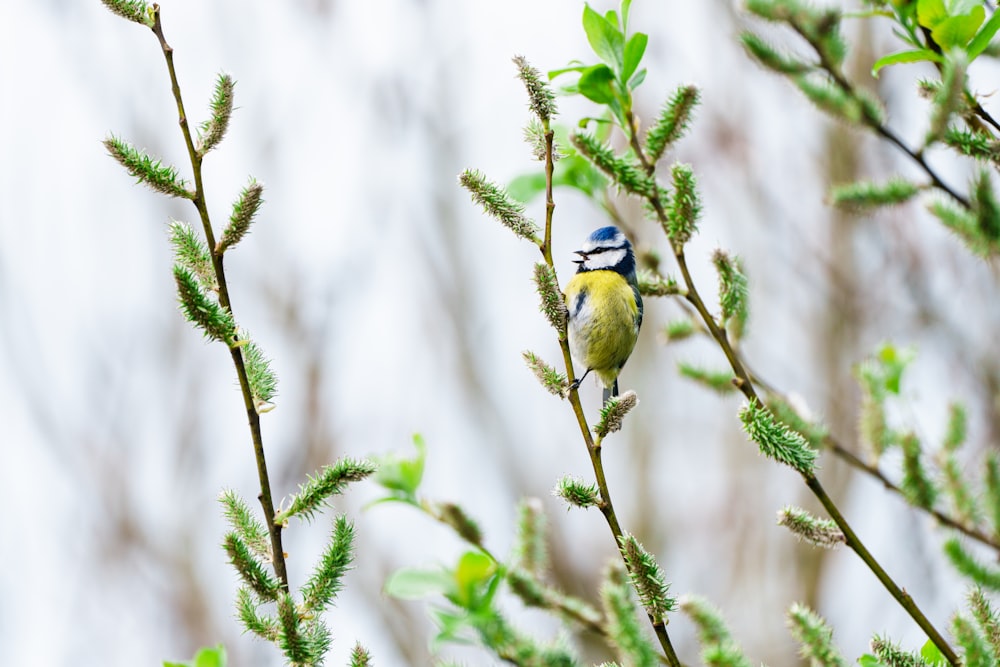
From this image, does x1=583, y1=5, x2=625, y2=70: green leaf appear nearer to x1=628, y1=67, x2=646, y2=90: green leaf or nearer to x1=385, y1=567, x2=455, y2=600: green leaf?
x1=628, y1=67, x2=646, y2=90: green leaf

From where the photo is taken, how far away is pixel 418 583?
2.79 feet

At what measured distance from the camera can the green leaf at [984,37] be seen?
1.19m

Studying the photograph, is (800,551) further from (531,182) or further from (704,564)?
(531,182)

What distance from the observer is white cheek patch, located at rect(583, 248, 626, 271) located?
3201 mm

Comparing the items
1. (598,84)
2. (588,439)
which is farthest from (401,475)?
(598,84)

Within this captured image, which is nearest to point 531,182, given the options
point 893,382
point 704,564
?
point 893,382

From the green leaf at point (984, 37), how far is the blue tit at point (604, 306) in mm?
1800

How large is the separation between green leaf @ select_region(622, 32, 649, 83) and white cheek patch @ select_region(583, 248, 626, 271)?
178 centimetres

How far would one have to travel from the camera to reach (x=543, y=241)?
138 cm

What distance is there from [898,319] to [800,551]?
1.83 meters

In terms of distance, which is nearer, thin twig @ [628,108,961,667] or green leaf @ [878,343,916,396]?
thin twig @ [628,108,961,667]

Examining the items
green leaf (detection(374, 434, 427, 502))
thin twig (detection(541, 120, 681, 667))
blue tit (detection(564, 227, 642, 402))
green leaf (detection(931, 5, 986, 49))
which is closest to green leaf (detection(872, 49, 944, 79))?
green leaf (detection(931, 5, 986, 49))

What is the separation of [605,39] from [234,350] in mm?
707

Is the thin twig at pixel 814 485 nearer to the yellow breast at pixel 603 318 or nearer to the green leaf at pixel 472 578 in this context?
the green leaf at pixel 472 578
